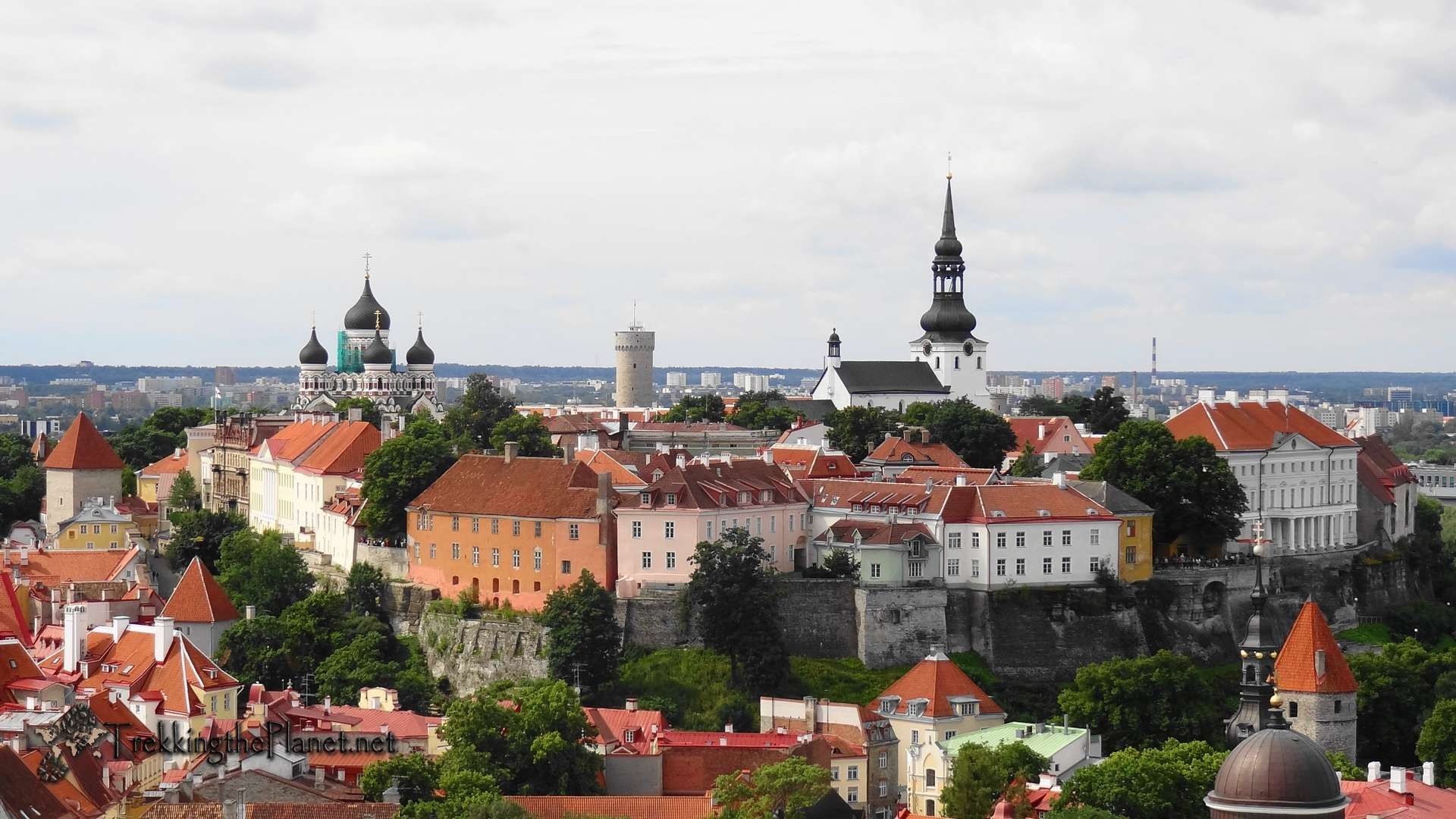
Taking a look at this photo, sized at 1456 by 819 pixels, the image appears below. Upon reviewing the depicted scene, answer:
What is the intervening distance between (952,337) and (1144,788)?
243 feet

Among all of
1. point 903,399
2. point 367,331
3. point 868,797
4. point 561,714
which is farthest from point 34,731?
point 367,331

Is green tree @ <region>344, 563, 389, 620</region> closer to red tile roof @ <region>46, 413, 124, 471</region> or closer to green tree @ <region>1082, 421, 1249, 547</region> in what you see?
green tree @ <region>1082, 421, 1249, 547</region>

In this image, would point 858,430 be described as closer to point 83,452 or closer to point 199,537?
point 199,537

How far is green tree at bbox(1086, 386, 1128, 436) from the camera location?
112 m

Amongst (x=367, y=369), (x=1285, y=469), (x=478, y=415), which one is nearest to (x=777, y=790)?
(x=1285, y=469)

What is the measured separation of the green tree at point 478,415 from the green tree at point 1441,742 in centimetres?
4073

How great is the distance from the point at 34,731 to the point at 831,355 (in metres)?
81.6

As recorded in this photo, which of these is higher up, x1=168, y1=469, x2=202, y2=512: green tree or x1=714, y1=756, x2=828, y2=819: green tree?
x1=168, y1=469, x2=202, y2=512: green tree

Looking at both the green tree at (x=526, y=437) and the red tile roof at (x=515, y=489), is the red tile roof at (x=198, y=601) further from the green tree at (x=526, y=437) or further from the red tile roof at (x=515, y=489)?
the green tree at (x=526, y=437)

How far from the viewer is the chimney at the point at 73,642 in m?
64.8

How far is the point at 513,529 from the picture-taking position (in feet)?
249

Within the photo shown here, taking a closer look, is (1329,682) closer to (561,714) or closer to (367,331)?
(561,714)

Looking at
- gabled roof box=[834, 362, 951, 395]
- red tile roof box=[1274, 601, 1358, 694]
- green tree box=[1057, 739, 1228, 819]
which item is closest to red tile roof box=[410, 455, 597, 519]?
red tile roof box=[1274, 601, 1358, 694]

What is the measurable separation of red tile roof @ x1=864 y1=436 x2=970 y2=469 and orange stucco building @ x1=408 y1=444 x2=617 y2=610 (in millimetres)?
16610
